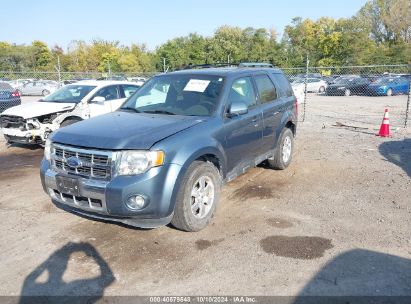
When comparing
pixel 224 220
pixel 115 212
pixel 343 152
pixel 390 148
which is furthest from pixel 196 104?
pixel 390 148

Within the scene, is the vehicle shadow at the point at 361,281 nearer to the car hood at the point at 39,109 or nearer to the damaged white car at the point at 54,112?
the damaged white car at the point at 54,112

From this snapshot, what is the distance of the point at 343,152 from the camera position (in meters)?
8.34

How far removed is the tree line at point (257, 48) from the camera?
57062 millimetres

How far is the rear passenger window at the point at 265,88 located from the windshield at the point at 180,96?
0.96 metres

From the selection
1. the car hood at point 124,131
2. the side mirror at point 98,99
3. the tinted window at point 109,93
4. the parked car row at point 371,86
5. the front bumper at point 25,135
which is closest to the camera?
the car hood at point 124,131

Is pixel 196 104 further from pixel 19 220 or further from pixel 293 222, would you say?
pixel 19 220

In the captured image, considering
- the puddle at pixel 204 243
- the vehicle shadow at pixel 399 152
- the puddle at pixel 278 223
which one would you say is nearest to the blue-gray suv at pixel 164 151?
the puddle at pixel 204 243

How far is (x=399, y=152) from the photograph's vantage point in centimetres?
818

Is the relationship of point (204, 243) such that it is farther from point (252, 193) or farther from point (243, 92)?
point (243, 92)

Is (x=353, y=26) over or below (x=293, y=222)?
over

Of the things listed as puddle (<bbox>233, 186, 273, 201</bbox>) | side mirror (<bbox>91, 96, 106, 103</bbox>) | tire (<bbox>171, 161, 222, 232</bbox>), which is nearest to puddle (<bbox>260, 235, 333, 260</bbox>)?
tire (<bbox>171, 161, 222, 232</bbox>)

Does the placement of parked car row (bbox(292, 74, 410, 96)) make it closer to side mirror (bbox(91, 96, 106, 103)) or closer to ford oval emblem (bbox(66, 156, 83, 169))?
side mirror (bbox(91, 96, 106, 103))

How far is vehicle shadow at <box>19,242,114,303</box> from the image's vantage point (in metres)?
3.24

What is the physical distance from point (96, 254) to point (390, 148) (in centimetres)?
713
